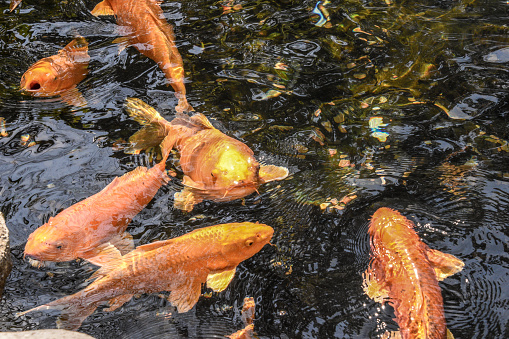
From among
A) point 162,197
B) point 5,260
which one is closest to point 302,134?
point 162,197

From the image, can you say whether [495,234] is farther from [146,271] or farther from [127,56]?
[127,56]

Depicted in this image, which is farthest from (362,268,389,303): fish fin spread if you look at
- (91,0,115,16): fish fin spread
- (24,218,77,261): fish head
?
(91,0,115,16): fish fin spread

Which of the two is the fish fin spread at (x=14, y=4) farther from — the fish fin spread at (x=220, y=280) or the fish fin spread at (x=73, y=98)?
the fish fin spread at (x=220, y=280)

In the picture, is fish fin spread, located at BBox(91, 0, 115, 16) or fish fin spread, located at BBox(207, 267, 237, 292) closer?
fish fin spread, located at BBox(207, 267, 237, 292)

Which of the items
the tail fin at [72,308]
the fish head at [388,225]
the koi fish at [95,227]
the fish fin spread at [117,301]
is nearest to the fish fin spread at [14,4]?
the koi fish at [95,227]

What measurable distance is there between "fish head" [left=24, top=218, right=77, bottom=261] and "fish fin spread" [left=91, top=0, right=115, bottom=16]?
3.69 meters

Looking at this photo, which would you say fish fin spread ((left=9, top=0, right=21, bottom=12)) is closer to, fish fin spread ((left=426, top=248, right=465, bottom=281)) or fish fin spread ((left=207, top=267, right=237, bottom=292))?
fish fin spread ((left=207, top=267, right=237, bottom=292))

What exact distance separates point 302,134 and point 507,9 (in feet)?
13.4

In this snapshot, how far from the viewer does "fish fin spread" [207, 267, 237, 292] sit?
145 inches

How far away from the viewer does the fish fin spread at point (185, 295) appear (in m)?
3.55

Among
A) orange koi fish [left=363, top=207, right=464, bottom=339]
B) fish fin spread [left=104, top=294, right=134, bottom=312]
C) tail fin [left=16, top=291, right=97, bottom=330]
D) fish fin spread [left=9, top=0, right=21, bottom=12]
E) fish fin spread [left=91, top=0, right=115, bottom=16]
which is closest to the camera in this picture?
orange koi fish [left=363, top=207, right=464, bottom=339]

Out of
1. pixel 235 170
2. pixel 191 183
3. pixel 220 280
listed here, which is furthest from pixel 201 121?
pixel 220 280

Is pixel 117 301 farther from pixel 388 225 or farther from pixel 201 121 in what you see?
pixel 388 225

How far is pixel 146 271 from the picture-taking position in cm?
365
